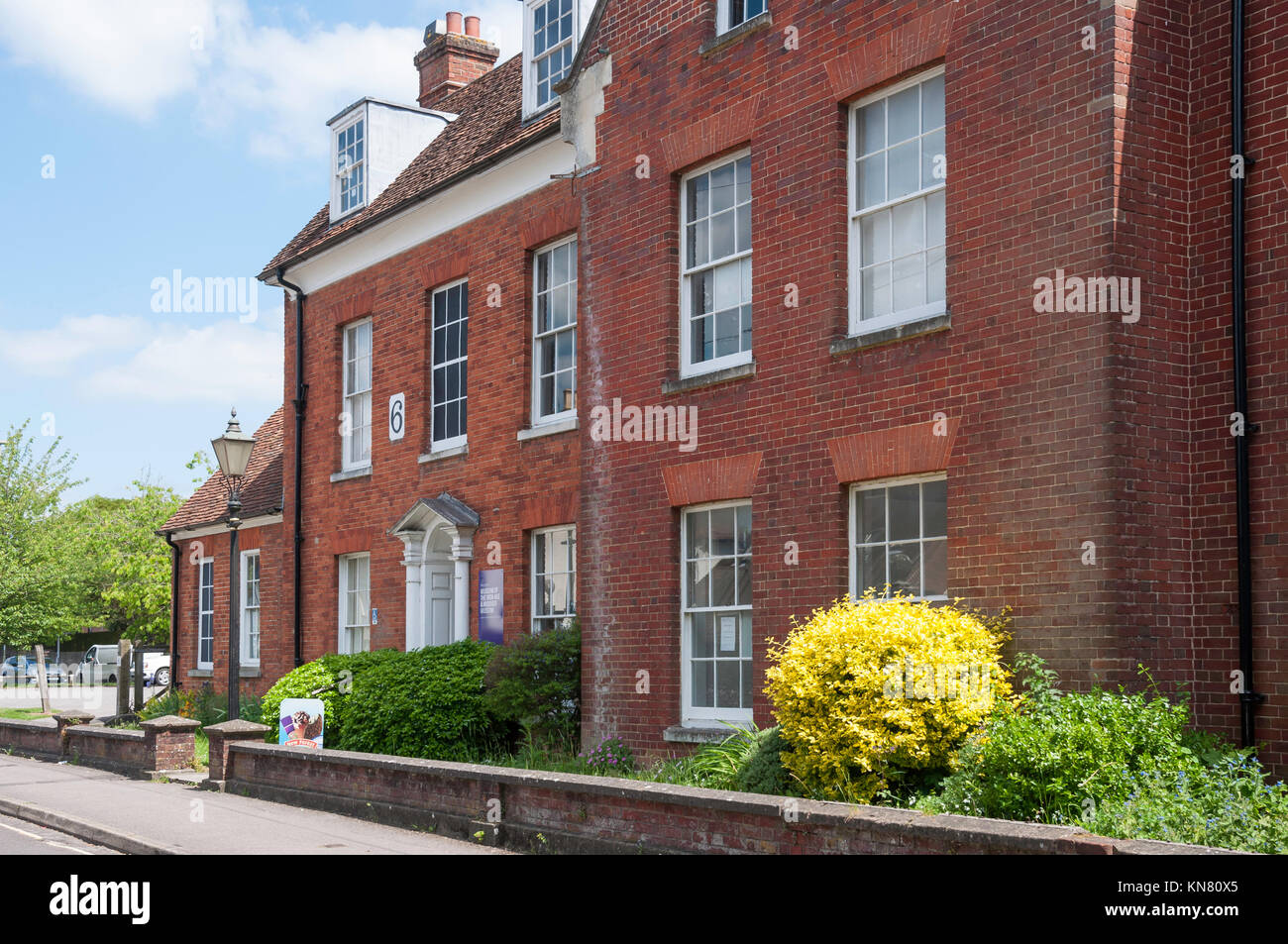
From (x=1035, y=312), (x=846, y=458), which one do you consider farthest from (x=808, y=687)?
(x=1035, y=312)

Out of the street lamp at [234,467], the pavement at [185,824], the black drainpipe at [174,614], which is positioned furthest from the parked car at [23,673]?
the pavement at [185,824]

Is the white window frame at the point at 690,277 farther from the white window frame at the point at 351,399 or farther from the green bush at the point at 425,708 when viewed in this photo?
the white window frame at the point at 351,399

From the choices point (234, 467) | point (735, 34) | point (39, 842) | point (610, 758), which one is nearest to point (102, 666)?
point (234, 467)

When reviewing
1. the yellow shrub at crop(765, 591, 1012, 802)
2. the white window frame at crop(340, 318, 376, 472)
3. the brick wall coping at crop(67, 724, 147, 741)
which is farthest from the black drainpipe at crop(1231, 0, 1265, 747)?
the white window frame at crop(340, 318, 376, 472)

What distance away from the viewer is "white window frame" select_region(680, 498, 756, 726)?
42.6 ft

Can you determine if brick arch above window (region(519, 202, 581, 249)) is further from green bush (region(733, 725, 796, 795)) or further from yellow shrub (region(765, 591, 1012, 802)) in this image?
yellow shrub (region(765, 591, 1012, 802))

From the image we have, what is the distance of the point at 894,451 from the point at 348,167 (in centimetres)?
1456

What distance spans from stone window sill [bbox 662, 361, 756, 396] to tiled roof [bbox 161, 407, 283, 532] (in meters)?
12.5

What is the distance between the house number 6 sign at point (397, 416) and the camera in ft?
65.6

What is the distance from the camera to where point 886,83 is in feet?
38.6

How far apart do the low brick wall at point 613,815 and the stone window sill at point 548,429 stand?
4.84m

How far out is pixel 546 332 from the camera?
1752cm
